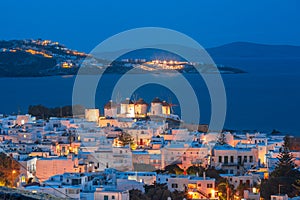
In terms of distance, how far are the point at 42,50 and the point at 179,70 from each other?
57.7 feet

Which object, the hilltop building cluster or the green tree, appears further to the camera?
the green tree

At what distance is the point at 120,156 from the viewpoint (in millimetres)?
12266

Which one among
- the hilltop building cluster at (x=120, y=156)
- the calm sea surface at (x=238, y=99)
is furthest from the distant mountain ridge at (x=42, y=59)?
the hilltop building cluster at (x=120, y=156)

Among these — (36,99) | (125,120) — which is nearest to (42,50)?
(36,99)

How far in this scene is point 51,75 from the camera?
203 ft

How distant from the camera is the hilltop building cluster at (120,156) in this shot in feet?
30.6

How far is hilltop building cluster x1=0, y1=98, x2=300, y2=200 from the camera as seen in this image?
30.6 ft

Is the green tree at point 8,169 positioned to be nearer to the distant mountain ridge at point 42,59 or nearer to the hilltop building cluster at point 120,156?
the hilltop building cluster at point 120,156

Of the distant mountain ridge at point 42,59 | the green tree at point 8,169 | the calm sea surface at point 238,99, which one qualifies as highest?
the distant mountain ridge at point 42,59

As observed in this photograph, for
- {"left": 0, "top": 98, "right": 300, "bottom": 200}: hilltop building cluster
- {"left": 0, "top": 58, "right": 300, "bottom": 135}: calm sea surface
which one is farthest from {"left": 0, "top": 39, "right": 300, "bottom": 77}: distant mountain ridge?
{"left": 0, "top": 98, "right": 300, "bottom": 200}: hilltop building cluster

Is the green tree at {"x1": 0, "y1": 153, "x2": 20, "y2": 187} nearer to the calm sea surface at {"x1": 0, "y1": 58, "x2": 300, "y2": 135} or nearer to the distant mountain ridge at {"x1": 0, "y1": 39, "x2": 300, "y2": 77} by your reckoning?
the calm sea surface at {"x1": 0, "y1": 58, "x2": 300, "y2": 135}

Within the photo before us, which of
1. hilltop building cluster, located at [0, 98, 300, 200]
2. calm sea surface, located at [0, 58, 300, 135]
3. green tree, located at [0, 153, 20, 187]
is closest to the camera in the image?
hilltop building cluster, located at [0, 98, 300, 200]

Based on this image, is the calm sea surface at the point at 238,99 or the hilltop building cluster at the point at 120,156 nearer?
the hilltop building cluster at the point at 120,156

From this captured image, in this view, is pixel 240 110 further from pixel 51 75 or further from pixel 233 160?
pixel 51 75
